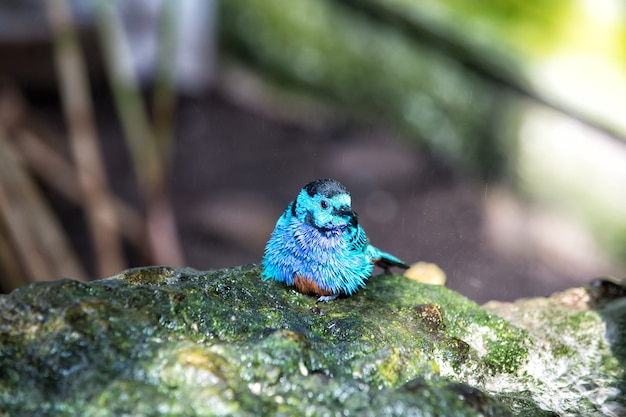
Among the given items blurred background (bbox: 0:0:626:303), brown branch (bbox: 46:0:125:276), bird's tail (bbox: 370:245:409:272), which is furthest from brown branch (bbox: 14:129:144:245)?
bird's tail (bbox: 370:245:409:272)

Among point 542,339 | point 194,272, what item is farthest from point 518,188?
point 194,272

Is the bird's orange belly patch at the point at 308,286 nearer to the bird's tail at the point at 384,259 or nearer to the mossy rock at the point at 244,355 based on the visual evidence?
the mossy rock at the point at 244,355

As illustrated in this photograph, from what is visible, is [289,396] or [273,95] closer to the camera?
[289,396]

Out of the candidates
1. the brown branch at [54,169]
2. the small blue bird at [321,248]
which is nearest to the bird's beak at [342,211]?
the small blue bird at [321,248]

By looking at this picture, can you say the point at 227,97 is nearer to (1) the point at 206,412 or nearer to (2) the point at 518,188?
(2) the point at 518,188

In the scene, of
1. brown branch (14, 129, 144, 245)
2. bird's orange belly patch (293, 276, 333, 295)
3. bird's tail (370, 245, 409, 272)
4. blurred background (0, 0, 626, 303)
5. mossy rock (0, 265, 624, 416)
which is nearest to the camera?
mossy rock (0, 265, 624, 416)

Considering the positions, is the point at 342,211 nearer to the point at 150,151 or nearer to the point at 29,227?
the point at 150,151

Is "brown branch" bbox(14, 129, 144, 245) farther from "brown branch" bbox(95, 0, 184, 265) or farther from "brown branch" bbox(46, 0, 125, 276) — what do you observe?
"brown branch" bbox(95, 0, 184, 265)
